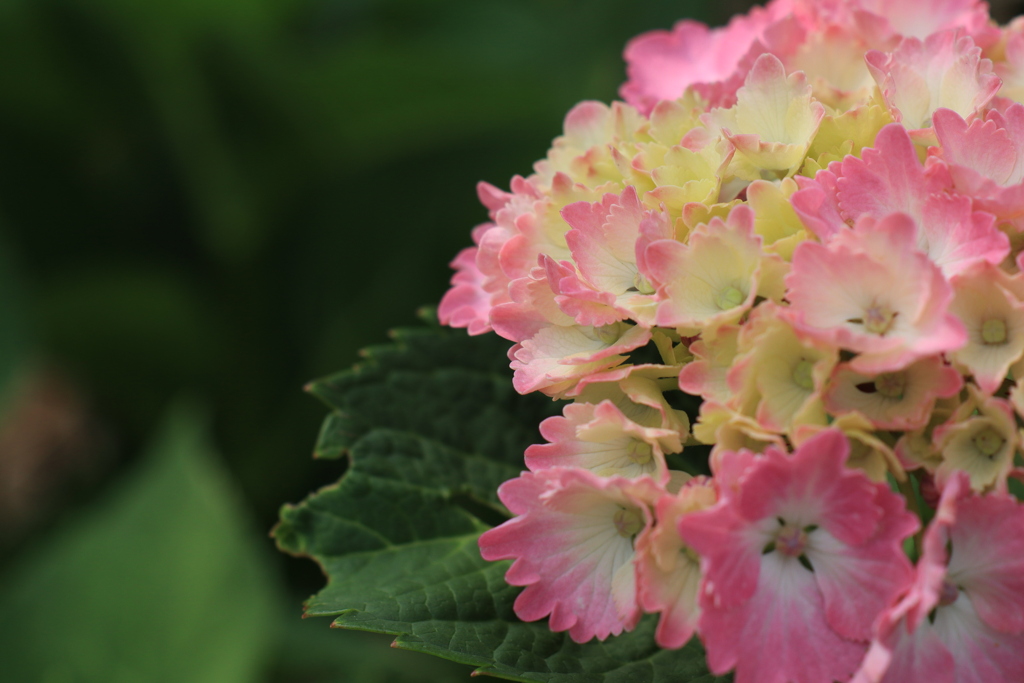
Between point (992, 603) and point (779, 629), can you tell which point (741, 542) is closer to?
point (779, 629)

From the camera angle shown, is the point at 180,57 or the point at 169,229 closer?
the point at 180,57

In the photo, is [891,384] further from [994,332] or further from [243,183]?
[243,183]

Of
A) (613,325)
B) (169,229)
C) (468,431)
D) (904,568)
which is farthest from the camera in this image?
(169,229)

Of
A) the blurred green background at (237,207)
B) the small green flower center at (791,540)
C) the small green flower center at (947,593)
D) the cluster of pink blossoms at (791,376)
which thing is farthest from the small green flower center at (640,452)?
the blurred green background at (237,207)

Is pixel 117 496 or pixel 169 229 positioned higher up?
pixel 169 229

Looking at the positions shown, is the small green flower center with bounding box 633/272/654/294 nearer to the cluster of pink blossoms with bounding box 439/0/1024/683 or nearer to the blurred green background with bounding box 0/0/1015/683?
the cluster of pink blossoms with bounding box 439/0/1024/683

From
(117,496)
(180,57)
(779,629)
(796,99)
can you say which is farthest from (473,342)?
(180,57)
